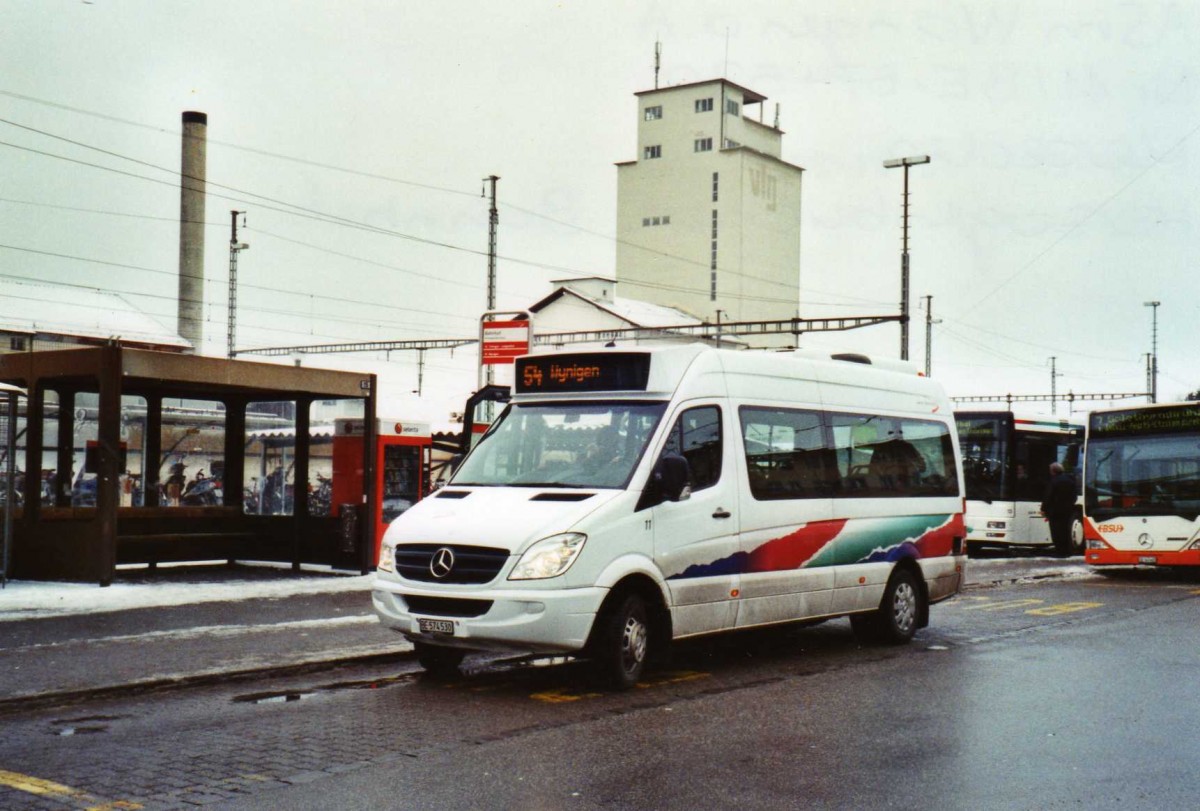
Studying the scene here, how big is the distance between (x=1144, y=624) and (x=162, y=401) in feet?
45.4

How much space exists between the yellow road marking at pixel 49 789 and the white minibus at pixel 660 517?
10.2 feet

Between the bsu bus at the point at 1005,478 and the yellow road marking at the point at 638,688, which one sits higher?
the bsu bus at the point at 1005,478

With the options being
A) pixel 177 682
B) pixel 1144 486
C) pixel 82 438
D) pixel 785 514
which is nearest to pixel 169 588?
pixel 82 438

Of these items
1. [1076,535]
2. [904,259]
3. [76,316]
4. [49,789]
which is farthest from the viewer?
[76,316]

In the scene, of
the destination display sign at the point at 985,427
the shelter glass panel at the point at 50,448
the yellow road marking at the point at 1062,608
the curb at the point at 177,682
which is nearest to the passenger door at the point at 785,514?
the curb at the point at 177,682

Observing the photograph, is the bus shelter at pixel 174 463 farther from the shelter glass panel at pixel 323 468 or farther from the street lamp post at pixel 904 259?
the street lamp post at pixel 904 259

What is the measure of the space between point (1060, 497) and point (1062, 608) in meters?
13.7

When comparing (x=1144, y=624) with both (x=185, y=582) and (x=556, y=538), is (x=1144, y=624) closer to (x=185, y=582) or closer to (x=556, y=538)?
(x=556, y=538)

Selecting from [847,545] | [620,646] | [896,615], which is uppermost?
[847,545]

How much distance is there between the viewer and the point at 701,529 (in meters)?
9.98

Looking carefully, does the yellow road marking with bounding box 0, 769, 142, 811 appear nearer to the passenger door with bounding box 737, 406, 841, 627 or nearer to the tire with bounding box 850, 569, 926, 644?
the passenger door with bounding box 737, 406, 841, 627

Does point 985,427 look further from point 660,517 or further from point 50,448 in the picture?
point 660,517

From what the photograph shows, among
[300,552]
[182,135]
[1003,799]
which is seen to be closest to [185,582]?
[300,552]

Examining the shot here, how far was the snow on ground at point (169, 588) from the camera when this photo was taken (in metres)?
14.4
